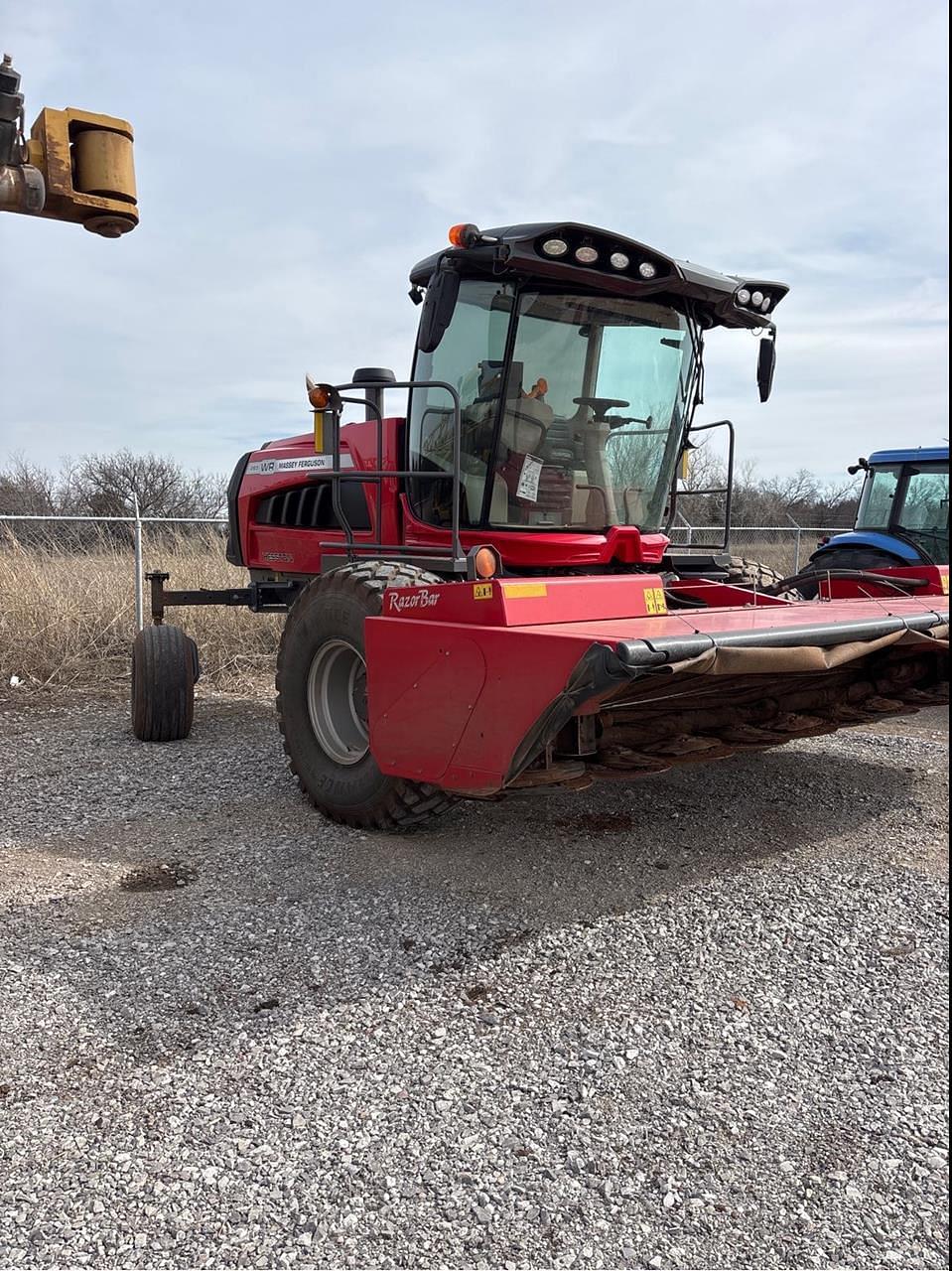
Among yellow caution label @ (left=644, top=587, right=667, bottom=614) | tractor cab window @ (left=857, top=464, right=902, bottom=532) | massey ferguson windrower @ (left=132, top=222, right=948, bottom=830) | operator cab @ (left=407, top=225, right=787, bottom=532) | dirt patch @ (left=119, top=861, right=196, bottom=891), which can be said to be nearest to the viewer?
massey ferguson windrower @ (left=132, top=222, right=948, bottom=830)

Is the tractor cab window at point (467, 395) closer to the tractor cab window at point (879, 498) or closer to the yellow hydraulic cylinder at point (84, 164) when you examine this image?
the yellow hydraulic cylinder at point (84, 164)

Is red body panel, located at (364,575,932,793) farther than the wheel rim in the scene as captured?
No

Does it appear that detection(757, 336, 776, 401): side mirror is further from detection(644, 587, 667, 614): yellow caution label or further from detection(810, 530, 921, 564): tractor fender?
detection(810, 530, 921, 564): tractor fender

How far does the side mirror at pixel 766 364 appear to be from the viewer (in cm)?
555

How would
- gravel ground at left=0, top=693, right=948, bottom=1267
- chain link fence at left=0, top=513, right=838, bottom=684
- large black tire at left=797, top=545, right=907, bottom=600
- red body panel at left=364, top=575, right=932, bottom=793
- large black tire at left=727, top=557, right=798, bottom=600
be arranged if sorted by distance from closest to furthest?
gravel ground at left=0, top=693, right=948, bottom=1267 → red body panel at left=364, top=575, right=932, bottom=793 → large black tire at left=727, top=557, right=798, bottom=600 → large black tire at left=797, top=545, right=907, bottom=600 → chain link fence at left=0, top=513, right=838, bottom=684

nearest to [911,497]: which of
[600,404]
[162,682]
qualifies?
[600,404]

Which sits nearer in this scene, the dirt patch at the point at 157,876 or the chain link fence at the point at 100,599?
the dirt patch at the point at 157,876

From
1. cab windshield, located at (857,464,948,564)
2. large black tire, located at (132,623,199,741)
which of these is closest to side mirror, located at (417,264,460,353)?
large black tire, located at (132,623,199,741)

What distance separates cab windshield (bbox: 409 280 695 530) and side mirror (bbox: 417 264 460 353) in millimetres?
403

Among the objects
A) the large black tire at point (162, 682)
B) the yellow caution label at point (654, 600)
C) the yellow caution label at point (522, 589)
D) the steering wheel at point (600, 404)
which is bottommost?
the large black tire at point (162, 682)

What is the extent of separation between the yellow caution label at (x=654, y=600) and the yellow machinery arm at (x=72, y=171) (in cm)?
227

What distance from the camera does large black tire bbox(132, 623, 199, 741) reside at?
649cm

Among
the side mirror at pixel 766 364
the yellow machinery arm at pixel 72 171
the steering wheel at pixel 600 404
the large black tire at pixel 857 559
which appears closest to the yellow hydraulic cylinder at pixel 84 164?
the yellow machinery arm at pixel 72 171

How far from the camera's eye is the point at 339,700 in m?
4.85
